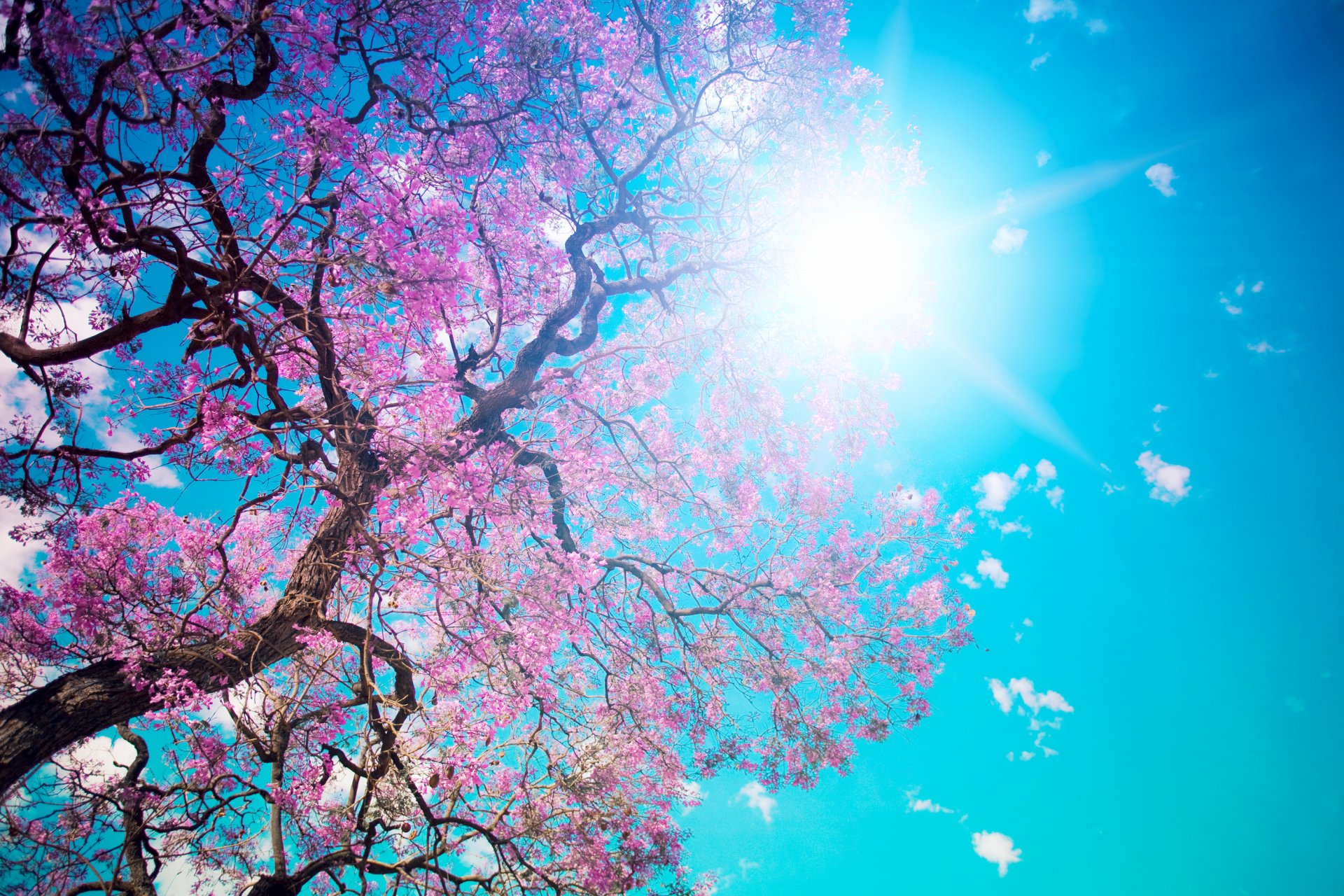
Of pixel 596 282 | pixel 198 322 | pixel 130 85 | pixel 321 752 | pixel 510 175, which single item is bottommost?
pixel 321 752

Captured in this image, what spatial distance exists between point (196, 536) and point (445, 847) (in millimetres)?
3788

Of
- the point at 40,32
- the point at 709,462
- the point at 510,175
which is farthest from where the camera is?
the point at 709,462

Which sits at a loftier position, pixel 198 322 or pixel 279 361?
pixel 279 361

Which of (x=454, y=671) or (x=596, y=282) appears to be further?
(x=596, y=282)

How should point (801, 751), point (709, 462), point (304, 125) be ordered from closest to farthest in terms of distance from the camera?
point (304, 125) → point (801, 751) → point (709, 462)

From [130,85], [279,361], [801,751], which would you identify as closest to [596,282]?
[279,361]

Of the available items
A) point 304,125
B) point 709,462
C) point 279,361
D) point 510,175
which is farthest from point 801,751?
point 510,175

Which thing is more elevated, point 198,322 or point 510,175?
point 510,175

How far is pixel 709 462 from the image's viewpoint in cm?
757

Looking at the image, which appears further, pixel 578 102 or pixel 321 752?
pixel 578 102

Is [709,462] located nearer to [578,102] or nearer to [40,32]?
[578,102]

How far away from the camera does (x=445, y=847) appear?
11.6ft

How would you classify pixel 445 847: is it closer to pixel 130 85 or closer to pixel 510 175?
pixel 130 85

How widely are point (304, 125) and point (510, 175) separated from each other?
3239 mm
